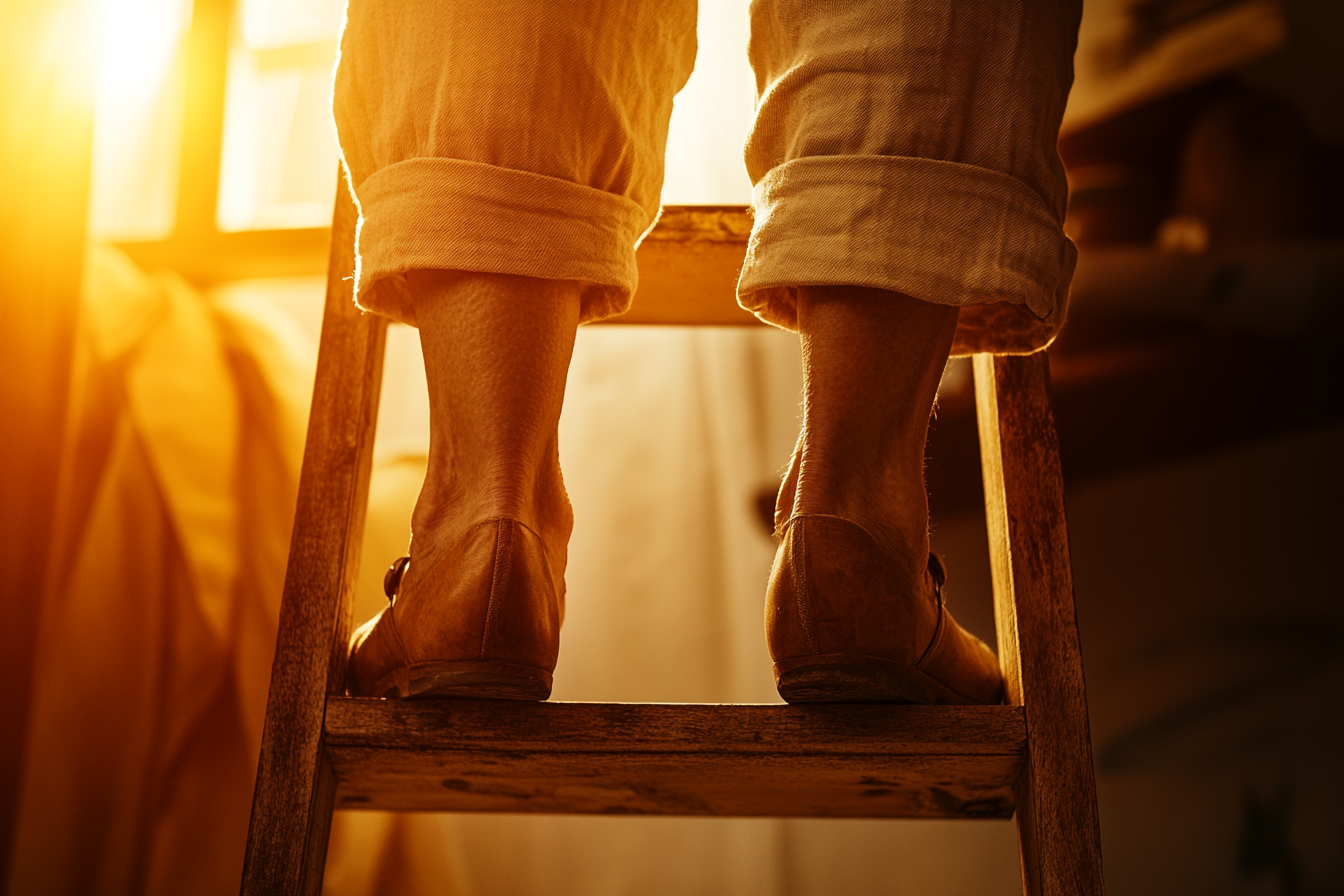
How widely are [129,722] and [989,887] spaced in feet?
3.07

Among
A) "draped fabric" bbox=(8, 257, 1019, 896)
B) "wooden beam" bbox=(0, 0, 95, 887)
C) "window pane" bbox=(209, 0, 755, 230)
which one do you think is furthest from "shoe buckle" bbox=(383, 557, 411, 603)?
"window pane" bbox=(209, 0, 755, 230)

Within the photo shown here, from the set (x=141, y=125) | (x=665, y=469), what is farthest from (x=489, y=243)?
(x=141, y=125)

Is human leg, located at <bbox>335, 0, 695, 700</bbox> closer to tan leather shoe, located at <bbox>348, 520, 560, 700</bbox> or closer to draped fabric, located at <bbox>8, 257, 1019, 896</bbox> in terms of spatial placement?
tan leather shoe, located at <bbox>348, 520, 560, 700</bbox>

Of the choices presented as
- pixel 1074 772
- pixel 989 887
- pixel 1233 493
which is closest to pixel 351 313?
pixel 1074 772

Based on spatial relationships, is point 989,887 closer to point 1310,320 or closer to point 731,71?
point 1310,320

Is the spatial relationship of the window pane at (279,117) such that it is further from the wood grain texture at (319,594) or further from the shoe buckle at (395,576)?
the shoe buckle at (395,576)

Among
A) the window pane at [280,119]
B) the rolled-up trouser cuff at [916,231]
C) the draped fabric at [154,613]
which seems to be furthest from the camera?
the window pane at [280,119]

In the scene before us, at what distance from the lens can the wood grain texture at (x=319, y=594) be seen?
1.73 ft

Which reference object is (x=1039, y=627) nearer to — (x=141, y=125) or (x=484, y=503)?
(x=484, y=503)

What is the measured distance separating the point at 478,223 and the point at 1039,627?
14.8 inches

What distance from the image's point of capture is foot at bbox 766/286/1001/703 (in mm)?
498

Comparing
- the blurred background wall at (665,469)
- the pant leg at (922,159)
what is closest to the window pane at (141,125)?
the blurred background wall at (665,469)

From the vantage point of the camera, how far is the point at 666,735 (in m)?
0.53

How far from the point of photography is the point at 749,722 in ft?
Result: 1.74
